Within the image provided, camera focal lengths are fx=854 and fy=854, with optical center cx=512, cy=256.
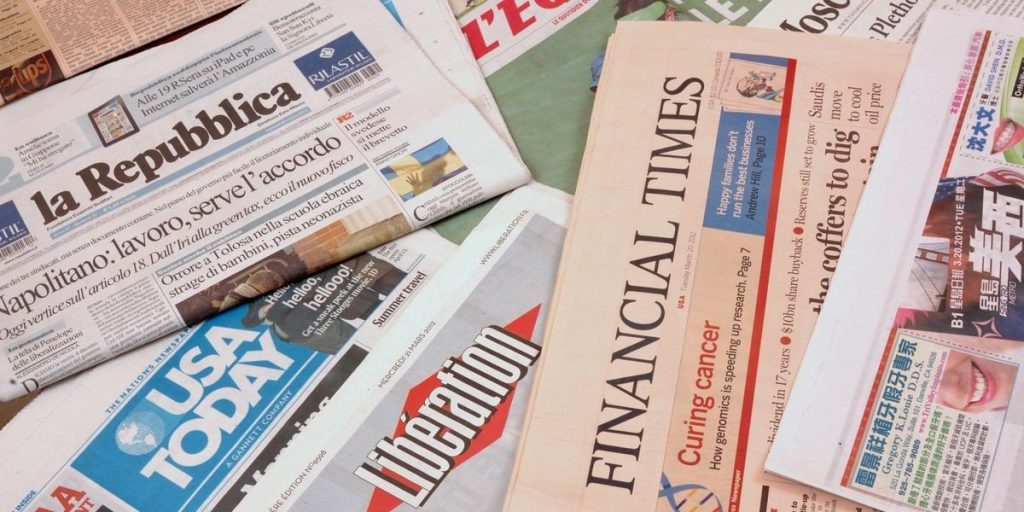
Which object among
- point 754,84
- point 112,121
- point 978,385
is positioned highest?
point 112,121

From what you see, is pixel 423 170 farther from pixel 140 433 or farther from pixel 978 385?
pixel 978 385

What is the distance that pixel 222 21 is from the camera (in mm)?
683

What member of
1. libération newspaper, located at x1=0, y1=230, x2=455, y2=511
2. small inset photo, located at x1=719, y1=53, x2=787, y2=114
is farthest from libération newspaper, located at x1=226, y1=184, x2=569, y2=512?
small inset photo, located at x1=719, y1=53, x2=787, y2=114

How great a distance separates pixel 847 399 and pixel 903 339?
53 mm

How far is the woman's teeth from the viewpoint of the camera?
0.49m

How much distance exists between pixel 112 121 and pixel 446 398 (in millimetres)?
337

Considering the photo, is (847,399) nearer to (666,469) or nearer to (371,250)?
(666,469)

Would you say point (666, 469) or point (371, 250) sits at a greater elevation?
point (371, 250)

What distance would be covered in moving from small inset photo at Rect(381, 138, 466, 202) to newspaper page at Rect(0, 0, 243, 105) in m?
0.22

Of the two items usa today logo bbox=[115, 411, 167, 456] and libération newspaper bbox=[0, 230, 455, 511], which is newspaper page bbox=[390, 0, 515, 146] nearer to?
libération newspaper bbox=[0, 230, 455, 511]

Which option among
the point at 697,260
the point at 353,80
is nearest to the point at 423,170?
the point at 353,80

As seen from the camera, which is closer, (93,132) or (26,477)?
(26,477)

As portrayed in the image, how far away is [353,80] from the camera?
0.65 m

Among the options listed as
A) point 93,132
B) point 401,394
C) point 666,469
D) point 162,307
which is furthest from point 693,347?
point 93,132
